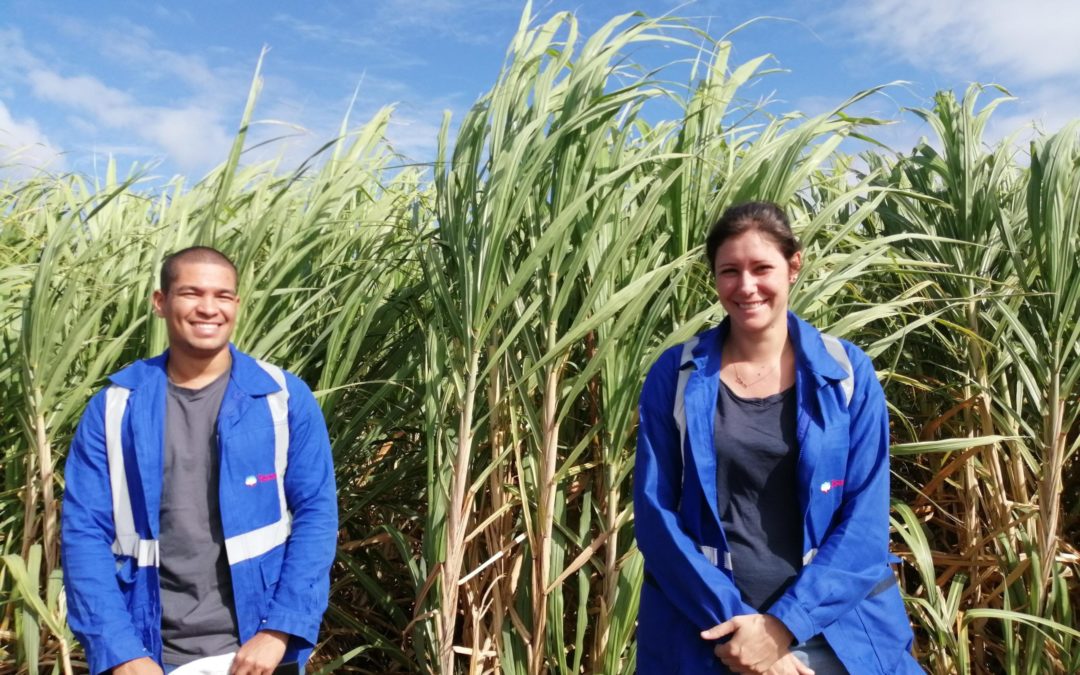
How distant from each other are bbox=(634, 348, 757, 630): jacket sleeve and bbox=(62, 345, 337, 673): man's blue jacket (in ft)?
2.09

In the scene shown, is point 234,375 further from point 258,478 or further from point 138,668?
point 138,668

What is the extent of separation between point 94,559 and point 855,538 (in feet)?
4.45

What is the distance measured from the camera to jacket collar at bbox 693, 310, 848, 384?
1501mm

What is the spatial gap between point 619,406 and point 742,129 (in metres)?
1.10

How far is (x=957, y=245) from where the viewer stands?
9.59 ft

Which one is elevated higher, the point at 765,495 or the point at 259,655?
the point at 765,495

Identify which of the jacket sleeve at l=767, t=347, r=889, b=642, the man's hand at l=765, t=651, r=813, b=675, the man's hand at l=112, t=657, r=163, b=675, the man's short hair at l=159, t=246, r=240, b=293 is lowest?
the man's hand at l=112, t=657, r=163, b=675

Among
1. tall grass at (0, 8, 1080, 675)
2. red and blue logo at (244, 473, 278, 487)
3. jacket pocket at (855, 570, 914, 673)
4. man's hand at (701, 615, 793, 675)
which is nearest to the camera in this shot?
man's hand at (701, 615, 793, 675)

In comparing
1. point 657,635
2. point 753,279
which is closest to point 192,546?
point 657,635

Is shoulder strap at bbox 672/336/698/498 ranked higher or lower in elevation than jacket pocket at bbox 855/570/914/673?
higher

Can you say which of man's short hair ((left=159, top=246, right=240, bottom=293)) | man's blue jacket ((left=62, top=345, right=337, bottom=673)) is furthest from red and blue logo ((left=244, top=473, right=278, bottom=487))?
man's short hair ((left=159, top=246, right=240, bottom=293))

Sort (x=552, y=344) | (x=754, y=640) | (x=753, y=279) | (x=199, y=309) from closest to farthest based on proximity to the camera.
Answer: (x=754, y=640), (x=753, y=279), (x=199, y=309), (x=552, y=344)

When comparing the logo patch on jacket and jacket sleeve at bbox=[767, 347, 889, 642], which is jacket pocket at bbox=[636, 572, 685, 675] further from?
the logo patch on jacket

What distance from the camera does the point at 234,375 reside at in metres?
1.68
